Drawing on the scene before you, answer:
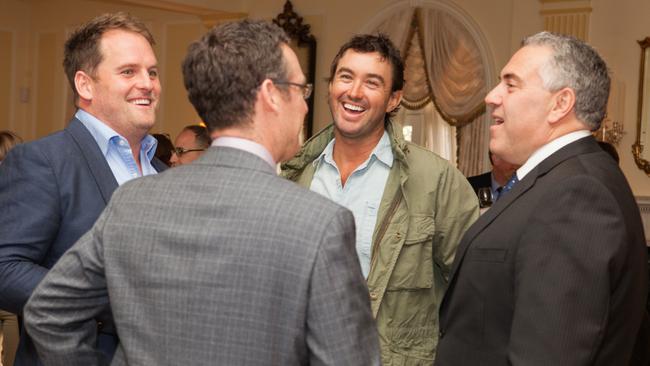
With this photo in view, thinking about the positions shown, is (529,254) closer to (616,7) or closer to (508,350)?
(508,350)

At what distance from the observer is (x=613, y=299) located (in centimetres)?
204

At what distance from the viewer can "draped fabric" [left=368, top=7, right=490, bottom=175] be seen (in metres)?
10.9

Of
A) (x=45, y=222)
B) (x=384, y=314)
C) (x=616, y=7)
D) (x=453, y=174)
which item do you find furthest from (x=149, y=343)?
(x=616, y=7)

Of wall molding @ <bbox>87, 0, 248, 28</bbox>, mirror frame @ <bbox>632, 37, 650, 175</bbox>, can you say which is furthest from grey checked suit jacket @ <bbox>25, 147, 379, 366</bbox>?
wall molding @ <bbox>87, 0, 248, 28</bbox>

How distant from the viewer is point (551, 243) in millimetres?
1985

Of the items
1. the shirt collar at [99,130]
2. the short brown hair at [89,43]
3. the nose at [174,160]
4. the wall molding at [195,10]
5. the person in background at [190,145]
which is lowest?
the nose at [174,160]

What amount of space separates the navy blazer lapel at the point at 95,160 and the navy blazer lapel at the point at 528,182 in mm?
976

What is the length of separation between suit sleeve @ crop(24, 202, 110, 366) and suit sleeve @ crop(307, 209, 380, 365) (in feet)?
1.58

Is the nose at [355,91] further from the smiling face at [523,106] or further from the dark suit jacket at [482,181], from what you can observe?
the dark suit jacket at [482,181]

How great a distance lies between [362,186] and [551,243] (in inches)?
45.9

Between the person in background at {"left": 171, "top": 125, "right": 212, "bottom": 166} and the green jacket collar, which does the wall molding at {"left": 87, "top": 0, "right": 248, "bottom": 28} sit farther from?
the green jacket collar

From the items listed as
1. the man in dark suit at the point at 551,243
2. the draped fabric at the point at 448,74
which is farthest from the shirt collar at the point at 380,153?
the draped fabric at the point at 448,74

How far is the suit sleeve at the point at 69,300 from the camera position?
1748mm

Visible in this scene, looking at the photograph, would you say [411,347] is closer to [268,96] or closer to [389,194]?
[389,194]
